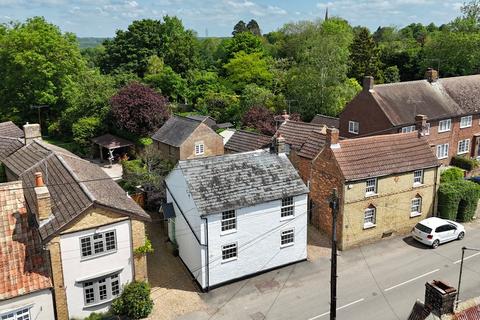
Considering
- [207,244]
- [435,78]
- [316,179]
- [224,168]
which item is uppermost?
[435,78]

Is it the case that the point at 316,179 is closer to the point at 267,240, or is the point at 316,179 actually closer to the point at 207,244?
the point at 267,240

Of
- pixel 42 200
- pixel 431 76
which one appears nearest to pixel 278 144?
pixel 42 200

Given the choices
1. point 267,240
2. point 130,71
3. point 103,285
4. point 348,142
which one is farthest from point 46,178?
point 130,71

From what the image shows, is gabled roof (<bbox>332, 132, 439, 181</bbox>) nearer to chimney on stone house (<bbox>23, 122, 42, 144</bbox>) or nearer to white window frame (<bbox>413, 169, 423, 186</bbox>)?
white window frame (<bbox>413, 169, 423, 186</bbox>)

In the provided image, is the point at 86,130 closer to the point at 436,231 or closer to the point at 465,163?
the point at 436,231

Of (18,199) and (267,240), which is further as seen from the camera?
(267,240)

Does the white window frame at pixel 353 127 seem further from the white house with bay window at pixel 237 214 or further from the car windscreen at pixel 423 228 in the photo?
the white house with bay window at pixel 237 214
